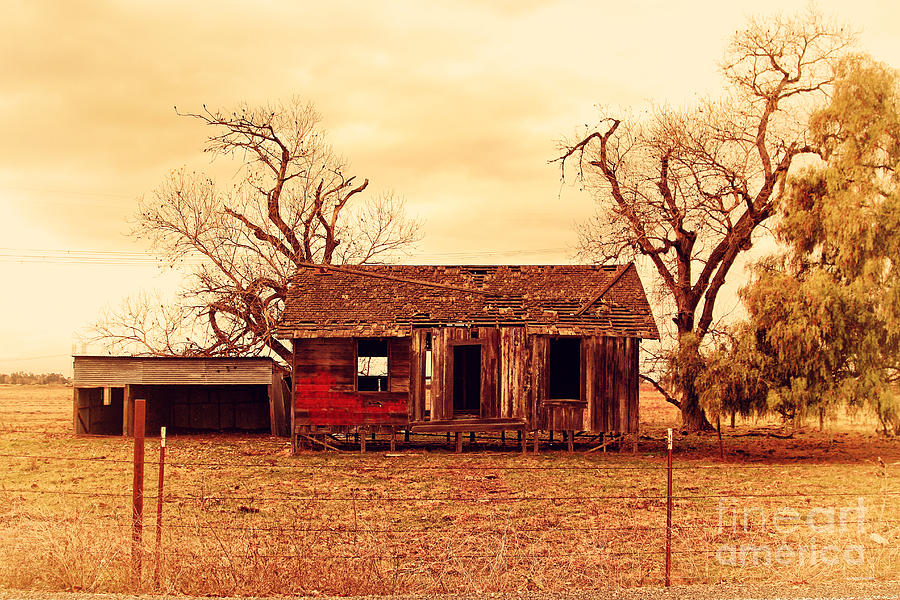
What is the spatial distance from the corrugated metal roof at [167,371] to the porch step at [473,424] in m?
8.73

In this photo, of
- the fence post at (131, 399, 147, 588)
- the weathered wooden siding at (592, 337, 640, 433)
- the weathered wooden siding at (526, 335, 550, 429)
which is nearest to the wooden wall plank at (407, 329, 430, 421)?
the weathered wooden siding at (526, 335, 550, 429)

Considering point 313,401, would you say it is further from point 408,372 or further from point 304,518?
point 304,518

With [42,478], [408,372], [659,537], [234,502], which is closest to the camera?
[659,537]

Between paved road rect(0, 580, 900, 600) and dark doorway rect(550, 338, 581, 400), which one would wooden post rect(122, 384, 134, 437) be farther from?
paved road rect(0, 580, 900, 600)

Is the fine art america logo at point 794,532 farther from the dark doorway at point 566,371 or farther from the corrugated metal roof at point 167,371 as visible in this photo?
the corrugated metal roof at point 167,371

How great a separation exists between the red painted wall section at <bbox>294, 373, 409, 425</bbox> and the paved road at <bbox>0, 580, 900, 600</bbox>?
647 inches

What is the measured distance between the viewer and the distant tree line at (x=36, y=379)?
92375 mm

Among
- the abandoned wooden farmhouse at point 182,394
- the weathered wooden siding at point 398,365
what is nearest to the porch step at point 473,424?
the weathered wooden siding at point 398,365

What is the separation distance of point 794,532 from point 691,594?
546 cm

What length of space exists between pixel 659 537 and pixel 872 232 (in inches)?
621

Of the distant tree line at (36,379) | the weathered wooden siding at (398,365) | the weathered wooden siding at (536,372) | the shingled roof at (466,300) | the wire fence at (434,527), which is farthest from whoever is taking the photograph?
the distant tree line at (36,379)

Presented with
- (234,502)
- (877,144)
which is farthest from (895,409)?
(234,502)

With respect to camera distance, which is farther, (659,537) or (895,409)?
(895,409)

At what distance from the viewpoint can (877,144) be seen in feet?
80.6
